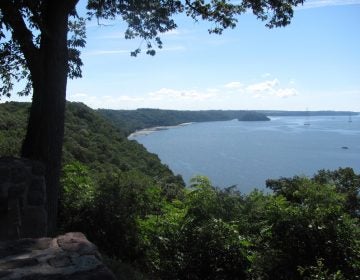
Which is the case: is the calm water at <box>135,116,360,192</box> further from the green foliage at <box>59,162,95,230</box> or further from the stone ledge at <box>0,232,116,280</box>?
the stone ledge at <box>0,232,116,280</box>

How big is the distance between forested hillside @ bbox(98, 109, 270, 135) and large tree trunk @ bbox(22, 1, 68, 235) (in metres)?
86.6

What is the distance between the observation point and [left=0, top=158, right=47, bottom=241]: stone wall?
14.9ft

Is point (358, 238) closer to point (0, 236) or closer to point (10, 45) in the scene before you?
point (0, 236)

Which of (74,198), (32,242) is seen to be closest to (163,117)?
(74,198)

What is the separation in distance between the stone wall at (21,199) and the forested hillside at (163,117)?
87.6 m

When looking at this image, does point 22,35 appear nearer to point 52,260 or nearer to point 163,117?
point 52,260

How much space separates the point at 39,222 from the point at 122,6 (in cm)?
402

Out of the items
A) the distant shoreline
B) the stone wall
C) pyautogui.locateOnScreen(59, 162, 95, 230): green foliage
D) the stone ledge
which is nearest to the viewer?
the stone ledge

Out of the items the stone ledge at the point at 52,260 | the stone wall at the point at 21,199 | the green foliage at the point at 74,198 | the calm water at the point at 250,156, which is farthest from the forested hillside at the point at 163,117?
the stone ledge at the point at 52,260

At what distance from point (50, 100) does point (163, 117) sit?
14383 centimetres

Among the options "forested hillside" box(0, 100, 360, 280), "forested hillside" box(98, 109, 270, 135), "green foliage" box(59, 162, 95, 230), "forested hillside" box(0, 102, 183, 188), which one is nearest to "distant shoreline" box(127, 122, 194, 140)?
"forested hillside" box(98, 109, 270, 135)

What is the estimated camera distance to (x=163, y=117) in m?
149

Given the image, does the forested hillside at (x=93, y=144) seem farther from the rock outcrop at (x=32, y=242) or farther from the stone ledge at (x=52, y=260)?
the stone ledge at (x=52, y=260)

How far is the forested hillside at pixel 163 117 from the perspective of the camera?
4611 inches
